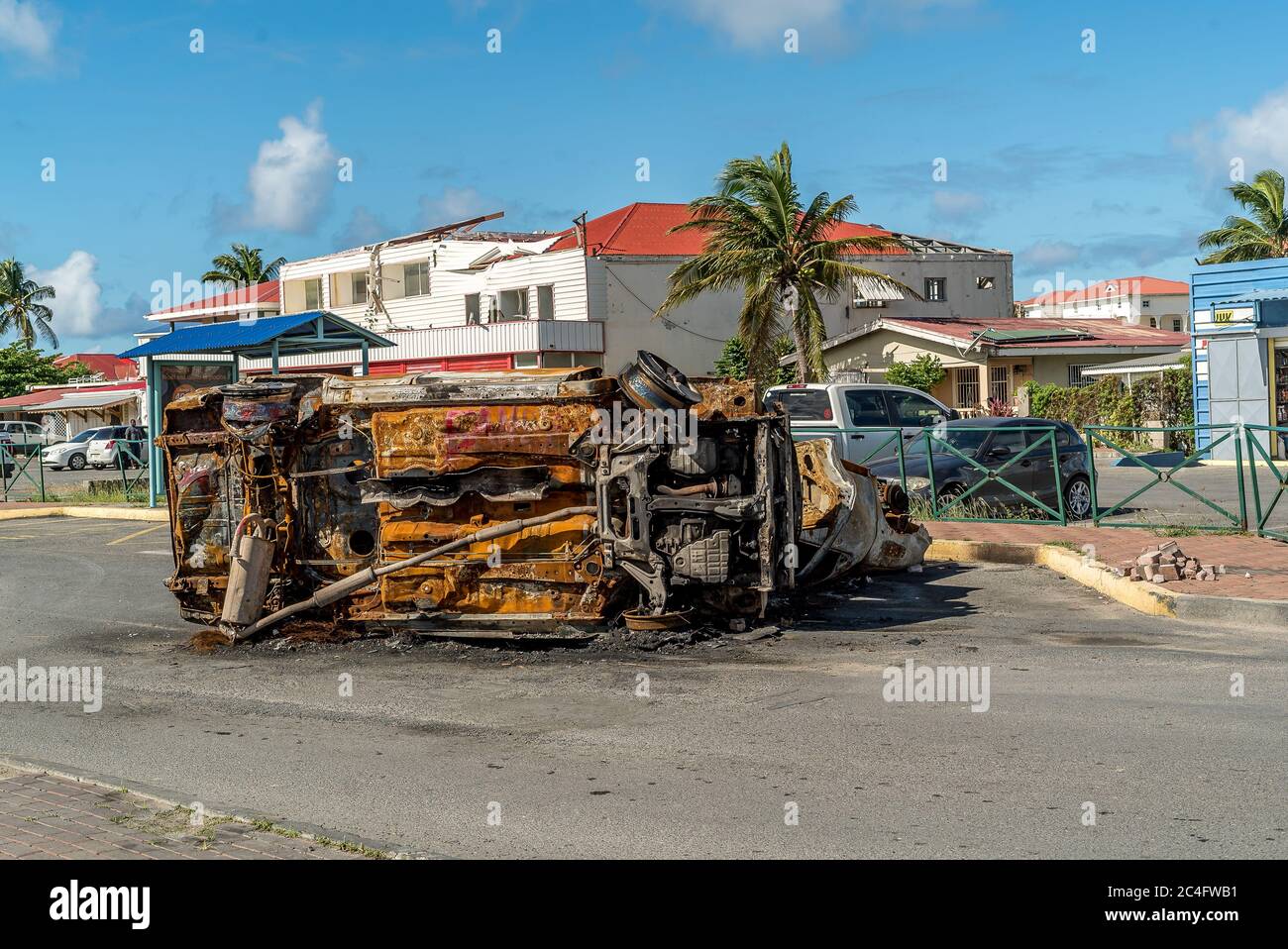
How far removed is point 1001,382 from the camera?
43438mm

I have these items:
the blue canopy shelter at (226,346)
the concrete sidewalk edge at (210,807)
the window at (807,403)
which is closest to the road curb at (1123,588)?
the window at (807,403)

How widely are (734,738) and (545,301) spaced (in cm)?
3928

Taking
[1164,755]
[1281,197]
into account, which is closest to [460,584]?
[1164,755]

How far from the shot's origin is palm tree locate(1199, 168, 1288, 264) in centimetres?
5594

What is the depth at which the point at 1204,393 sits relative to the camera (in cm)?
2998

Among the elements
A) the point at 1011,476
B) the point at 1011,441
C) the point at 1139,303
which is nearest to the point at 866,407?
the point at 1011,441

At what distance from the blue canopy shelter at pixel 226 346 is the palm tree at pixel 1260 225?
46511 mm

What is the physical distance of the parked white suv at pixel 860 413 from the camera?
1719cm

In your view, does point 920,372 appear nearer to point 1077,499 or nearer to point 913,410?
point 913,410

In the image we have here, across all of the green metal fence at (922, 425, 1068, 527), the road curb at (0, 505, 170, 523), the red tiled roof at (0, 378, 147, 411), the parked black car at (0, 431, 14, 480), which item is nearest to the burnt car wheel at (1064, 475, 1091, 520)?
the green metal fence at (922, 425, 1068, 527)

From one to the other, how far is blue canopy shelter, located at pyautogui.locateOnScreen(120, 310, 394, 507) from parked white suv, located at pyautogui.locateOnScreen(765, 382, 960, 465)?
6.93m

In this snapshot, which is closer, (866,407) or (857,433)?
(857,433)
